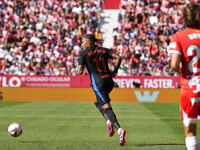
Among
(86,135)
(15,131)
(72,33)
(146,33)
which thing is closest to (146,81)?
(146,33)

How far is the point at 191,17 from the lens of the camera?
5.17m

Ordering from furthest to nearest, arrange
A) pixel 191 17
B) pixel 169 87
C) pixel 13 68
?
pixel 13 68 < pixel 169 87 < pixel 191 17

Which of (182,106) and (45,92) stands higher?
(182,106)

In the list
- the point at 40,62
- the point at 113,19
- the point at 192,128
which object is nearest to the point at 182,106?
the point at 192,128

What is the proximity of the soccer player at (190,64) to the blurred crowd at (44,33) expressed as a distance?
21754mm

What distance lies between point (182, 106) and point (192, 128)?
30 cm

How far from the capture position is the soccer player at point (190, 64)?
5.16 metres

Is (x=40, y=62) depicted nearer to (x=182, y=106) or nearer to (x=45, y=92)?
(x=45, y=92)

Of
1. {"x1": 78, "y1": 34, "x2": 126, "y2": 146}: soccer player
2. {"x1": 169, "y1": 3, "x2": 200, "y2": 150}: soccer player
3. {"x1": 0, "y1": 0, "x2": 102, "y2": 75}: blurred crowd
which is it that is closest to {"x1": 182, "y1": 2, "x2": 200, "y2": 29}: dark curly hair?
{"x1": 169, "y1": 3, "x2": 200, "y2": 150}: soccer player

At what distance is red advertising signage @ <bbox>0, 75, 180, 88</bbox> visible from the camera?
25.8 m

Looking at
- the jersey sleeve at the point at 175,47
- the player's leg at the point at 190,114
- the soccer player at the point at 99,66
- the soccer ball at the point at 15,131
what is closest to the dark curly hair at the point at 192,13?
the jersey sleeve at the point at 175,47

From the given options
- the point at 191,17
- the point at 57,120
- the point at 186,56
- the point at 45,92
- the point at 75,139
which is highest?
the point at 191,17

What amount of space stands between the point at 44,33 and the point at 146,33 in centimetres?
733

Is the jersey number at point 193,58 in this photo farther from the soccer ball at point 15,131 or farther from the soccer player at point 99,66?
the soccer ball at point 15,131
